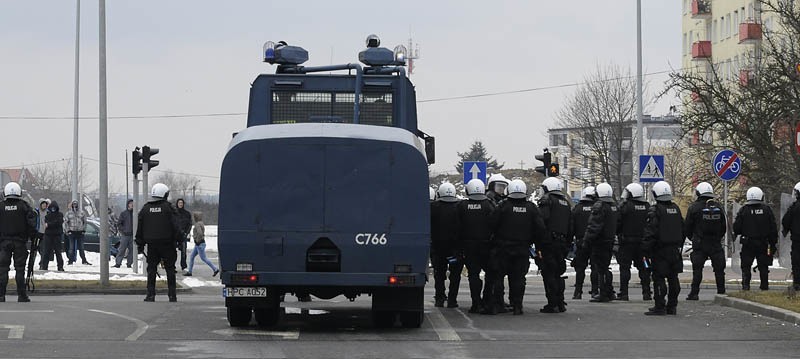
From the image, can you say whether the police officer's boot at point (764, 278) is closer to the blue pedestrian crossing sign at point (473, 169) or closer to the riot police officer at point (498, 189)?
the riot police officer at point (498, 189)

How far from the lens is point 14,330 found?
17281 millimetres

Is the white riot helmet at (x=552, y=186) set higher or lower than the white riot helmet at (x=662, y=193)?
higher

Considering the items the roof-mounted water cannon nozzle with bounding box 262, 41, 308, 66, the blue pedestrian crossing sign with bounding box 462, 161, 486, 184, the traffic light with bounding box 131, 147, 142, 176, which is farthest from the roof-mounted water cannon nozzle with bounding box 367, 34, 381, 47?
the blue pedestrian crossing sign with bounding box 462, 161, 486, 184

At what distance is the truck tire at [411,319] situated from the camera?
1786cm

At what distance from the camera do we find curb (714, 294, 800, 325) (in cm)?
1858

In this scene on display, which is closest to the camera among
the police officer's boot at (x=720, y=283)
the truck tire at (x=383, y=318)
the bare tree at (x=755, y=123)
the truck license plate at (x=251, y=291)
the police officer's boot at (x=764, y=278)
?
the truck license plate at (x=251, y=291)

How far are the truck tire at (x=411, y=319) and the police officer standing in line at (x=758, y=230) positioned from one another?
914 centimetres

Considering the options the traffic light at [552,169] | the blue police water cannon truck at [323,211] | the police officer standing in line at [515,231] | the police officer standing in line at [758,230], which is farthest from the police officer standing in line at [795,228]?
the traffic light at [552,169]

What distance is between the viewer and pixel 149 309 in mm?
20969

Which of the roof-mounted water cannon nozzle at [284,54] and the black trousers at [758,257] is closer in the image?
the roof-mounted water cannon nozzle at [284,54]

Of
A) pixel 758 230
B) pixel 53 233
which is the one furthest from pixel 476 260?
pixel 53 233

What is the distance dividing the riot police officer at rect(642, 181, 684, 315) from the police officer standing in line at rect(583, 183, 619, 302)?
229 centimetres

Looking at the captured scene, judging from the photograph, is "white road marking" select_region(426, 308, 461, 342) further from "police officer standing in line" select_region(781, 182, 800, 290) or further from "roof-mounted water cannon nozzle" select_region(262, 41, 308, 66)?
"police officer standing in line" select_region(781, 182, 800, 290)

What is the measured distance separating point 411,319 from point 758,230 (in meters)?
9.36
